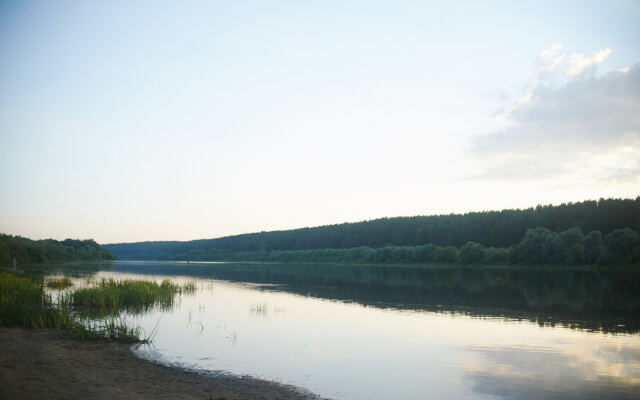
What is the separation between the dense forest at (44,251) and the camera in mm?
82350

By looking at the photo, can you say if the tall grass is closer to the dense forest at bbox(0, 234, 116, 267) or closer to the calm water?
the calm water

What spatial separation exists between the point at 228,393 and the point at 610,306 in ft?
114

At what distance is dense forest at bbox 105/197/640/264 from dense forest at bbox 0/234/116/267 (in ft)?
238

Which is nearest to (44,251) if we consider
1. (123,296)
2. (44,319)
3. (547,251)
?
(123,296)

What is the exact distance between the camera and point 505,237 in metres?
136

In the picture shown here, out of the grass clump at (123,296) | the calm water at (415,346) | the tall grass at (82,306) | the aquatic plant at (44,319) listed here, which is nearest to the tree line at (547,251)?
the calm water at (415,346)

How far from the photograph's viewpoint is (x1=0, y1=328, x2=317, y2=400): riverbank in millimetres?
12141

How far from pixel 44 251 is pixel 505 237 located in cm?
12492

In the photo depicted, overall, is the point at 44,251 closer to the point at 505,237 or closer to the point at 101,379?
the point at 101,379

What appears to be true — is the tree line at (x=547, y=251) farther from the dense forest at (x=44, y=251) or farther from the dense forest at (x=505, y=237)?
the dense forest at (x=44, y=251)

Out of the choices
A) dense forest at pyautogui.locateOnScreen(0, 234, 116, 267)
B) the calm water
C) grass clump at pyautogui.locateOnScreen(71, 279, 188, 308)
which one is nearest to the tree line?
the calm water

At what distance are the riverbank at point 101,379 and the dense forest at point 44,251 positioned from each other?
59322 mm

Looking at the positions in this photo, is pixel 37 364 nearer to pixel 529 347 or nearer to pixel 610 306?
pixel 529 347

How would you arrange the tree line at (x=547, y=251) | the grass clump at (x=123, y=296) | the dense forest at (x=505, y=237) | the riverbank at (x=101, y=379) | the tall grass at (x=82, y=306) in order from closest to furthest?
the riverbank at (x=101, y=379) → the tall grass at (x=82, y=306) → the grass clump at (x=123, y=296) → the tree line at (x=547, y=251) → the dense forest at (x=505, y=237)
